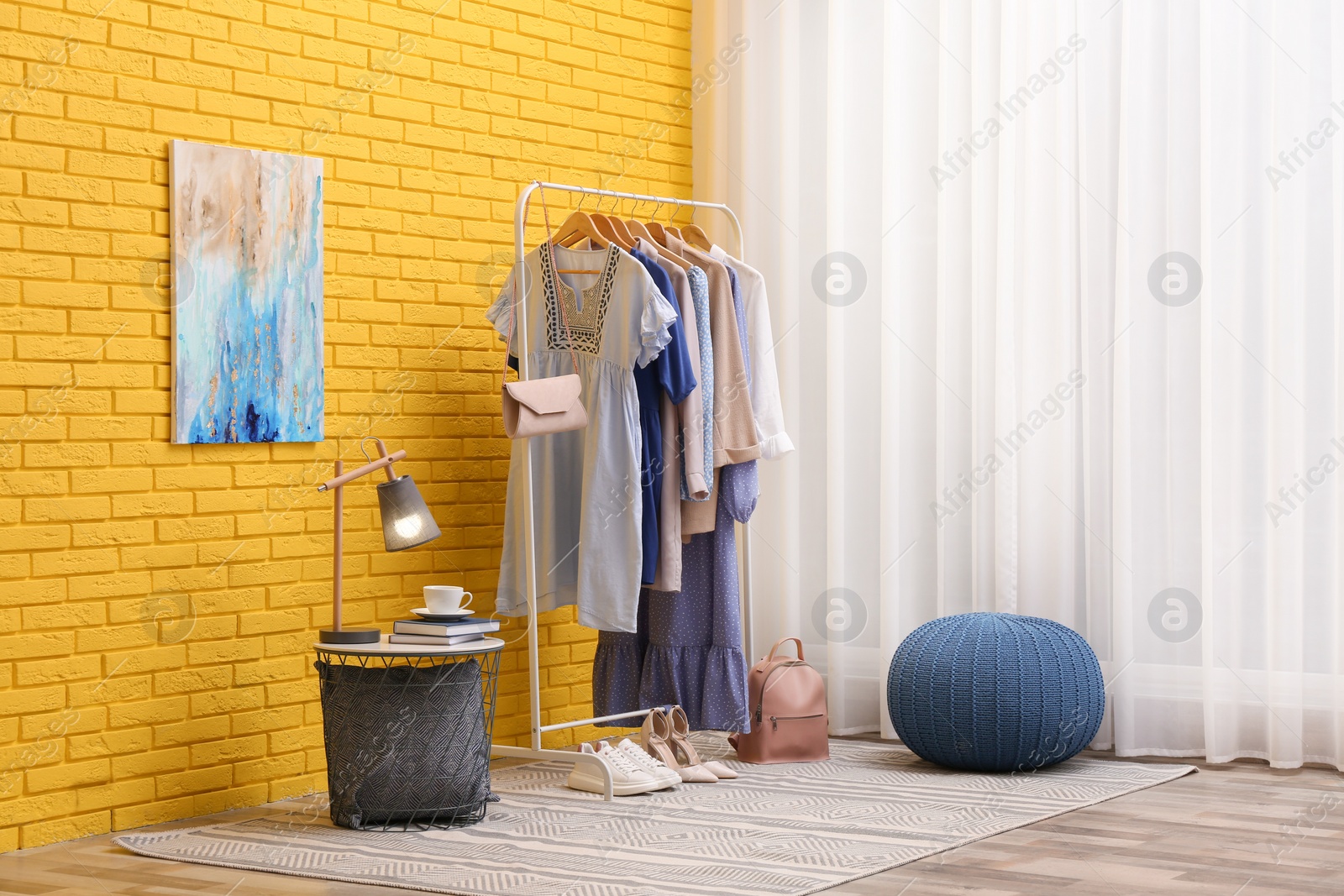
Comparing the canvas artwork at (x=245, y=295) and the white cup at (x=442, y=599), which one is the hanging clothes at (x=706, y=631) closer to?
the white cup at (x=442, y=599)

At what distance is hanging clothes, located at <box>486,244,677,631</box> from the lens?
13.1 ft

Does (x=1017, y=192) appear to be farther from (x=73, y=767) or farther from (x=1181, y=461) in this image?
(x=73, y=767)

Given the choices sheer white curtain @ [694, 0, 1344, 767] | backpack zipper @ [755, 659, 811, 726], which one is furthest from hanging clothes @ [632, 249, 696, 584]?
sheer white curtain @ [694, 0, 1344, 767]

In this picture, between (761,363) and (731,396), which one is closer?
(731,396)

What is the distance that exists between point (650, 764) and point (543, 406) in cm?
96

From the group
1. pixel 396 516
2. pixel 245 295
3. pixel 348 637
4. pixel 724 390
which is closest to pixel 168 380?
pixel 245 295

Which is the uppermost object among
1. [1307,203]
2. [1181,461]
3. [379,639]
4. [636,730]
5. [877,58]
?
[877,58]

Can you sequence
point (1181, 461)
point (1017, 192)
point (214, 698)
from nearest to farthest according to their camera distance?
point (214, 698), point (1181, 461), point (1017, 192)

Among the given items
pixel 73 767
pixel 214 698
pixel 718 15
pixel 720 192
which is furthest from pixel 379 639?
pixel 718 15

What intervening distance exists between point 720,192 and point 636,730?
1.90 metres

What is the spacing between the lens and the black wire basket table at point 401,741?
3.45m

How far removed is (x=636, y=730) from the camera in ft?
14.4

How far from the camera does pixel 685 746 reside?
4.09 meters

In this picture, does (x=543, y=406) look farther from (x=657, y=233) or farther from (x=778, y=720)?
(x=778, y=720)
